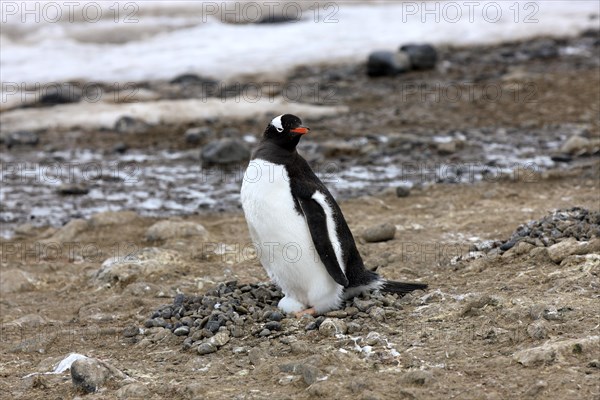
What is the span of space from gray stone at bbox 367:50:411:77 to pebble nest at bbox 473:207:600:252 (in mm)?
8685

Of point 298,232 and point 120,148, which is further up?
point 298,232

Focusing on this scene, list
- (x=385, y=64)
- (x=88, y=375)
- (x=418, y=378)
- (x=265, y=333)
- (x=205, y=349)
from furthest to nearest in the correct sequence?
(x=385, y=64)
(x=265, y=333)
(x=205, y=349)
(x=88, y=375)
(x=418, y=378)

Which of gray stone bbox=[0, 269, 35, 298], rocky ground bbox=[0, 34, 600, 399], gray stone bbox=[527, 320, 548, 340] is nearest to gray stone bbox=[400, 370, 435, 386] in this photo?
rocky ground bbox=[0, 34, 600, 399]

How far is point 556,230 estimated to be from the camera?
652 cm

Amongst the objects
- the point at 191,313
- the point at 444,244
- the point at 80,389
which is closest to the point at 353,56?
the point at 444,244

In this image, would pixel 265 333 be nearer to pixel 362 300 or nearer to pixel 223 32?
pixel 362 300

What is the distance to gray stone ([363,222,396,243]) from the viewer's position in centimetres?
773

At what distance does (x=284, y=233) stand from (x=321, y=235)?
228 millimetres

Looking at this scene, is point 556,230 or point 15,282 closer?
point 556,230

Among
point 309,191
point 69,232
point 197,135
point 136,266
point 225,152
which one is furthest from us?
point 197,135

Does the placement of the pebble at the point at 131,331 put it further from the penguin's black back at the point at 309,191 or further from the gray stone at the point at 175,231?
the gray stone at the point at 175,231

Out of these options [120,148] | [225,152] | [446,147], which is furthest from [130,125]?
[446,147]

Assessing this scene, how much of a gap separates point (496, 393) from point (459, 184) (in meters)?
5.61

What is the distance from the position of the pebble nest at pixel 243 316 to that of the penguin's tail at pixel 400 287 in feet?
0.20
